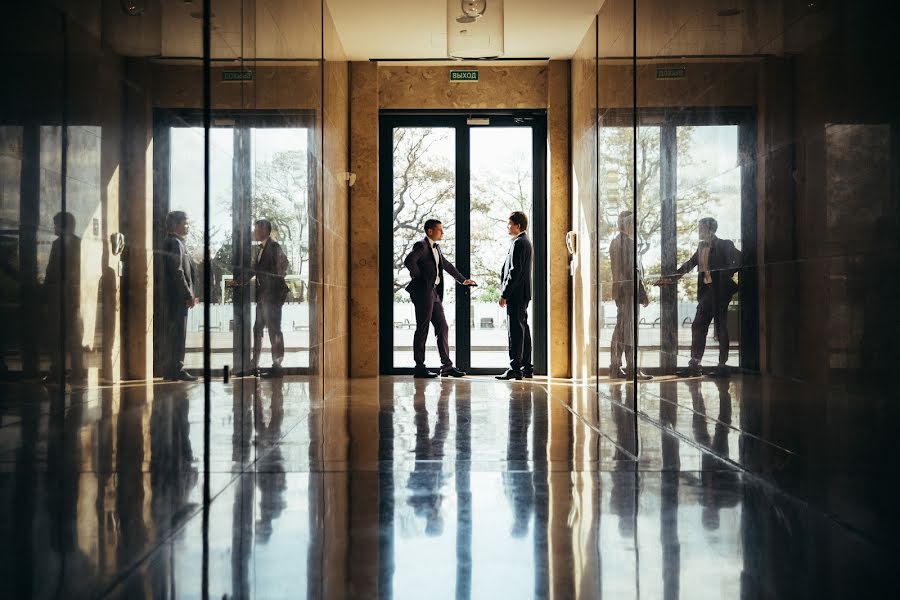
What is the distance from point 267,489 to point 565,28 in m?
6.02

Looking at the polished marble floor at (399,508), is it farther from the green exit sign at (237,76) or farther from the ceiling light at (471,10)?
the ceiling light at (471,10)

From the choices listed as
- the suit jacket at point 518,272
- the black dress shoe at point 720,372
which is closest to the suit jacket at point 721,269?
the black dress shoe at point 720,372

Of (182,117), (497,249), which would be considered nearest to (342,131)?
(497,249)

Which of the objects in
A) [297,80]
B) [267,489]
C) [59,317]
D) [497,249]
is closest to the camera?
[59,317]

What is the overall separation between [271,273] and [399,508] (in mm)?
2110

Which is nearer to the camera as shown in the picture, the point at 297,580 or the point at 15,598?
the point at 15,598

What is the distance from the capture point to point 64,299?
1.97 meters

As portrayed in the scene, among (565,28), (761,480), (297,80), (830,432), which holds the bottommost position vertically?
(761,480)

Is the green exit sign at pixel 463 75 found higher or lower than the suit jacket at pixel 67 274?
higher

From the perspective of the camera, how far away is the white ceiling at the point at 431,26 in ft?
24.3

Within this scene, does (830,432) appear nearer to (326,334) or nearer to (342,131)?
(326,334)

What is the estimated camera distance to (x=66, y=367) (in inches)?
78.4

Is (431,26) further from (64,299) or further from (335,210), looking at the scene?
(64,299)

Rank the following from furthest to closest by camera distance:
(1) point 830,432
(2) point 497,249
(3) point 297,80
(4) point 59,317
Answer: (2) point 497,249, (3) point 297,80, (1) point 830,432, (4) point 59,317
